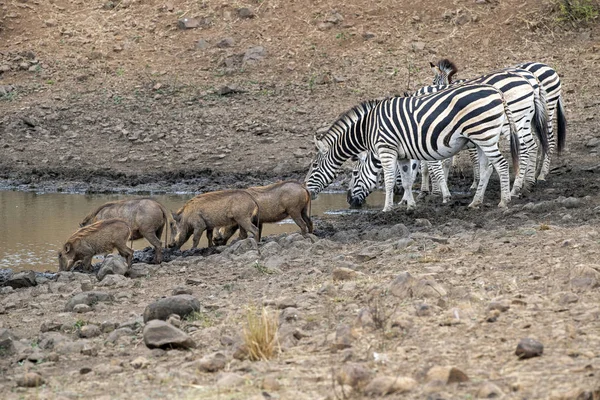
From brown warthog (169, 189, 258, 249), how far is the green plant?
558 inches

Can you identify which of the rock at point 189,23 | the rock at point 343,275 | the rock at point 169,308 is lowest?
the rock at point 169,308

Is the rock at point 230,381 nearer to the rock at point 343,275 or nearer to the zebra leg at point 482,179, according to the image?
the rock at point 343,275

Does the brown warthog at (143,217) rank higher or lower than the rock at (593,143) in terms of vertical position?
lower

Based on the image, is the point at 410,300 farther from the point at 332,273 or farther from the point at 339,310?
the point at 332,273

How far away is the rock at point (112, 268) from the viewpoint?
10.6 metres

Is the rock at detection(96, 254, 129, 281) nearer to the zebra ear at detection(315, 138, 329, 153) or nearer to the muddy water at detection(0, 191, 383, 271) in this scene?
the muddy water at detection(0, 191, 383, 271)

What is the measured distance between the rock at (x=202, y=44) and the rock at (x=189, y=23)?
835 mm

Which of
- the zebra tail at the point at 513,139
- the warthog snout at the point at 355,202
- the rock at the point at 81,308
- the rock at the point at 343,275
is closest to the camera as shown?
the rock at the point at 343,275

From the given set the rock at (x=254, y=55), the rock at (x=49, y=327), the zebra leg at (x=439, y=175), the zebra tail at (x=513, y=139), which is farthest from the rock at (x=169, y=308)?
the rock at (x=254, y=55)

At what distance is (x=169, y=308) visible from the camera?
763 cm

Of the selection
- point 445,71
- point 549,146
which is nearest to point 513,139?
point 549,146

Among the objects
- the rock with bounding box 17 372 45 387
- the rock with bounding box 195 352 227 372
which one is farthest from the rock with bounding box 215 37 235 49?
the rock with bounding box 195 352 227 372

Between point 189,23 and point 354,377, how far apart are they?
72.7 feet

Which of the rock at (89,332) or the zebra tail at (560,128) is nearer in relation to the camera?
the rock at (89,332)
